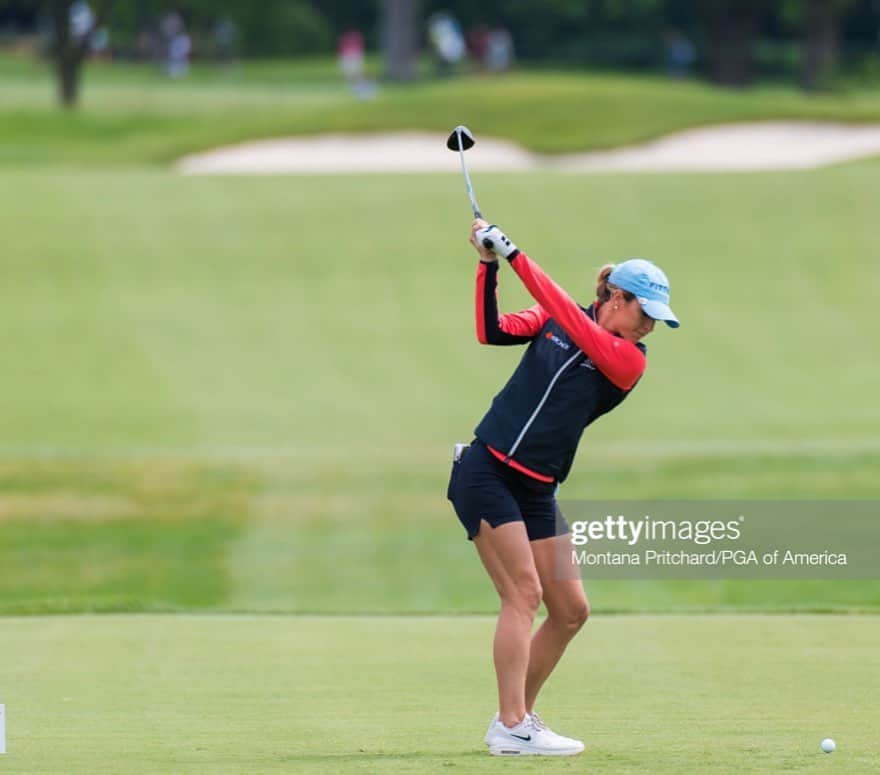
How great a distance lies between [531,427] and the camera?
6.69 m

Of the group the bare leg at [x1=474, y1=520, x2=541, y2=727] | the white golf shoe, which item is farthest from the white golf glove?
the white golf shoe

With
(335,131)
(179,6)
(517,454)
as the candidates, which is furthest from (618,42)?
(517,454)

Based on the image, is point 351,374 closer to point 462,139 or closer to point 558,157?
point 558,157

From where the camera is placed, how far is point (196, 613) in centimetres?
1158

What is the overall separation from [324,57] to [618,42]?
36.5 ft

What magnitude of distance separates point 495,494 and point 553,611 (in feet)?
1.83

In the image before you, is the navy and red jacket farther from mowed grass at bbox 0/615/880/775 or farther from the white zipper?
mowed grass at bbox 0/615/880/775

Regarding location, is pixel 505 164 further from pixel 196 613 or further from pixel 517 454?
pixel 517 454

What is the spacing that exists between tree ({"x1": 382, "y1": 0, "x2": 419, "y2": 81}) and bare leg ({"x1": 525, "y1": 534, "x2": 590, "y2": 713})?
4953 centimetres

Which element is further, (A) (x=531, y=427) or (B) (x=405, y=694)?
(B) (x=405, y=694)

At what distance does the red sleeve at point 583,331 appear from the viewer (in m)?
6.48

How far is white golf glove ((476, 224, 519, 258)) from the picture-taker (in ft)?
21.6

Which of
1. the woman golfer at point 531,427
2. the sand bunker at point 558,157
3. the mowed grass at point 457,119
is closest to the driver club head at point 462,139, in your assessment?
the woman golfer at point 531,427

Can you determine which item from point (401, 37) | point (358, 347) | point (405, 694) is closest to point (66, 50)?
point (401, 37)
